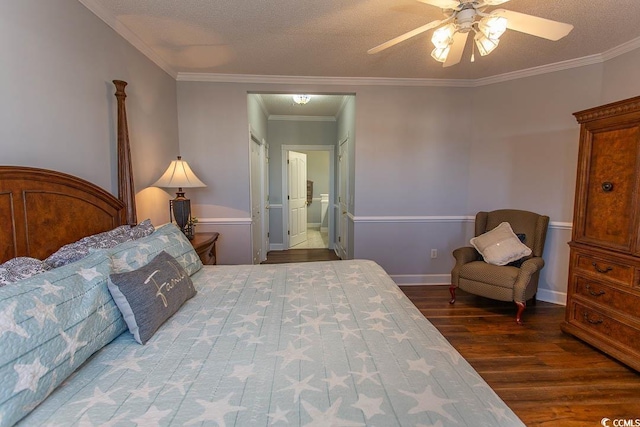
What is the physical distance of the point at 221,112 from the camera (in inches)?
136

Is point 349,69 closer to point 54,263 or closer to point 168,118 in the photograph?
point 168,118

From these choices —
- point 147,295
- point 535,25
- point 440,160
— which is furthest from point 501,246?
point 147,295

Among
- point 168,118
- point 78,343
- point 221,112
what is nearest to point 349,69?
point 221,112

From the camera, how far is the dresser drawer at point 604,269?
2.12 meters

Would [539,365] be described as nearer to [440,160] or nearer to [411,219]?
[411,219]

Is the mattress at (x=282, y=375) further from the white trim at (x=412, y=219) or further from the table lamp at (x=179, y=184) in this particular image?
the white trim at (x=412, y=219)

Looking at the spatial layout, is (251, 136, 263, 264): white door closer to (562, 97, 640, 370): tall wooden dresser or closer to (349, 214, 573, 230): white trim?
(349, 214, 573, 230): white trim

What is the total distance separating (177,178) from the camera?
2725 mm

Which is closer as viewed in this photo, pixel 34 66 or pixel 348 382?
pixel 348 382

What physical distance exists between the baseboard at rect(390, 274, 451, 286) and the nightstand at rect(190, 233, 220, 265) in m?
2.12

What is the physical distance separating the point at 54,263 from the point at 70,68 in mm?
1152

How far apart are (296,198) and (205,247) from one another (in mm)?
3504

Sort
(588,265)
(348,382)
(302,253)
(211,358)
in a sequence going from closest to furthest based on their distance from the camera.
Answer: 1. (348,382)
2. (211,358)
3. (588,265)
4. (302,253)

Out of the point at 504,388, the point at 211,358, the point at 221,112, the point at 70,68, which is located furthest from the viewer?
the point at 221,112
